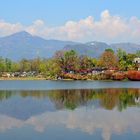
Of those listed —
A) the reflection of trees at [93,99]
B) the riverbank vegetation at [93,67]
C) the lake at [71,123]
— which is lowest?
the lake at [71,123]

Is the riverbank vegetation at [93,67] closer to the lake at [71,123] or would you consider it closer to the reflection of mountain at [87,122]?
the lake at [71,123]

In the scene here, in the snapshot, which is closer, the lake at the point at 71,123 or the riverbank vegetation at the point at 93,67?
the lake at the point at 71,123

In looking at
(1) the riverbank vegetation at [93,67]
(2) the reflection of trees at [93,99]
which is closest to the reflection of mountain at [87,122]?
(2) the reflection of trees at [93,99]

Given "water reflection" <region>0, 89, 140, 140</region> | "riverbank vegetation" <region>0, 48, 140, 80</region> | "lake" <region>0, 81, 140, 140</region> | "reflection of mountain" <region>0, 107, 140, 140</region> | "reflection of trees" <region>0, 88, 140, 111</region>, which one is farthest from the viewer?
"riverbank vegetation" <region>0, 48, 140, 80</region>

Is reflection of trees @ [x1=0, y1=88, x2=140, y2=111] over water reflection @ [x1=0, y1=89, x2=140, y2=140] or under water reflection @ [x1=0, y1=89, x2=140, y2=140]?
over

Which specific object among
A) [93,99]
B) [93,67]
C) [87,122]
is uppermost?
[93,67]

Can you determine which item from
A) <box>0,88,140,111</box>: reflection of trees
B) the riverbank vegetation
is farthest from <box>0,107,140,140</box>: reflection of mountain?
the riverbank vegetation

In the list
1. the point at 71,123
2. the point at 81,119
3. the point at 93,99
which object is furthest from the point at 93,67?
the point at 71,123

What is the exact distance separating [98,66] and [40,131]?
107920 mm

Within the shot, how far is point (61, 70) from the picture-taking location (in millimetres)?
109562

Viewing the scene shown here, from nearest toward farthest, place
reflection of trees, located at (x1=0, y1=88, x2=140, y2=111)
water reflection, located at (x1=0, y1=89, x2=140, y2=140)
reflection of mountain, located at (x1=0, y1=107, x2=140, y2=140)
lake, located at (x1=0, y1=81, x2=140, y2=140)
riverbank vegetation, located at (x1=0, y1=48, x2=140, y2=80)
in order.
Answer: lake, located at (x1=0, y1=81, x2=140, y2=140) < reflection of mountain, located at (x1=0, y1=107, x2=140, y2=140) < water reflection, located at (x1=0, y1=89, x2=140, y2=140) < reflection of trees, located at (x1=0, y1=88, x2=140, y2=111) < riverbank vegetation, located at (x1=0, y1=48, x2=140, y2=80)

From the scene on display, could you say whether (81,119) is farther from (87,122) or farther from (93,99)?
(93,99)

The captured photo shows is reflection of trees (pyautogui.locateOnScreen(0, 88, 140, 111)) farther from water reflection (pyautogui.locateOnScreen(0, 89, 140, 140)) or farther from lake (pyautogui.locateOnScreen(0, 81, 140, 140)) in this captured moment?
lake (pyautogui.locateOnScreen(0, 81, 140, 140))

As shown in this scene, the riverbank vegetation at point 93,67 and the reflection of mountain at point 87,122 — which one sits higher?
the riverbank vegetation at point 93,67
